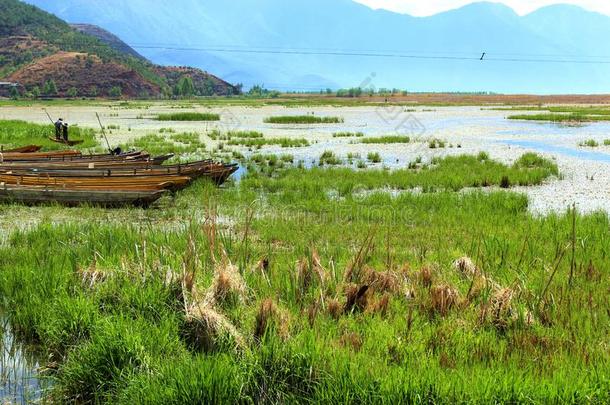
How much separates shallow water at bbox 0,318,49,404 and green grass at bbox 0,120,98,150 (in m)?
23.6

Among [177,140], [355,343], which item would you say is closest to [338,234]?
[355,343]

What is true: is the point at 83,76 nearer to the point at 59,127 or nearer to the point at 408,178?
the point at 59,127

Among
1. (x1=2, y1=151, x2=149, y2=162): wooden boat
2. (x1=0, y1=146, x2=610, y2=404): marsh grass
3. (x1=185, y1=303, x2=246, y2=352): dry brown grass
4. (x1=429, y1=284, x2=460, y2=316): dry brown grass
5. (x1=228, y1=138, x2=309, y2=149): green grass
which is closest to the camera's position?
(x1=0, y1=146, x2=610, y2=404): marsh grass

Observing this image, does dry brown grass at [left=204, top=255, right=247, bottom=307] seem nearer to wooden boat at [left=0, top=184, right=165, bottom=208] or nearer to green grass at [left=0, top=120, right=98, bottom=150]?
wooden boat at [left=0, top=184, right=165, bottom=208]

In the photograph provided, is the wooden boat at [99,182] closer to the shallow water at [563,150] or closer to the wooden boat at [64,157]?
the wooden boat at [64,157]

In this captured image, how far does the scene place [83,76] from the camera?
14812 centimetres

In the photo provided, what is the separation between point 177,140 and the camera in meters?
32.7

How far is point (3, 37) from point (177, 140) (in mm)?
168038

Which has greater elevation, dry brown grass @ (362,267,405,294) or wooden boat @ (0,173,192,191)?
wooden boat @ (0,173,192,191)

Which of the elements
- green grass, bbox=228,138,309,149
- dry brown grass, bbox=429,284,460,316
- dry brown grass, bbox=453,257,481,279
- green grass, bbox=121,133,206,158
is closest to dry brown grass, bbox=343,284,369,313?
dry brown grass, bbox=429,284,460,316

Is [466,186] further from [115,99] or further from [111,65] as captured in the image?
[111,65]

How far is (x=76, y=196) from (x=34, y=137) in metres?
20.2

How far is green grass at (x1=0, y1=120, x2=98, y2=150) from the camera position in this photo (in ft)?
94.5

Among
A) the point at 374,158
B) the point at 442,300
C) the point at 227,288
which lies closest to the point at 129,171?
the point at 374,158
